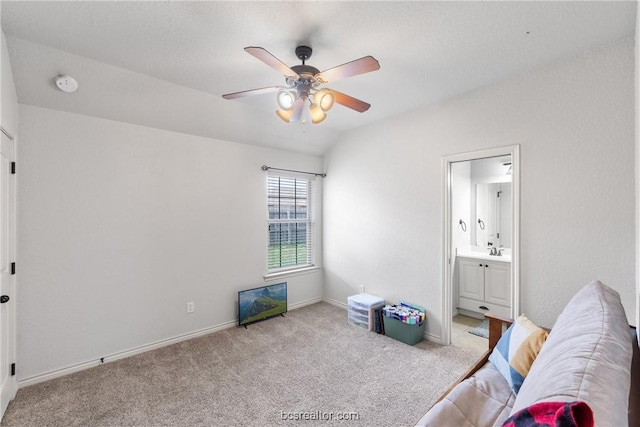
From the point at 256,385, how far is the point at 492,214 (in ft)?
12.7

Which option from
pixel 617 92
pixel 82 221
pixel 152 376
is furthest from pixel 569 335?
pixel 82 221

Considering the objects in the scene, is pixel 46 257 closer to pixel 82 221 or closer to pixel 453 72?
pixel 82 221

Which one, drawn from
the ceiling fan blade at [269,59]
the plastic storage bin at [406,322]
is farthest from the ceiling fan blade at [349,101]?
the plastic storage bin at [406,322]

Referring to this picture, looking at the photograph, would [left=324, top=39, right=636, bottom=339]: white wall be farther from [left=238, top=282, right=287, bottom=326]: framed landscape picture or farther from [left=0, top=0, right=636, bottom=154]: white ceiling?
[left=238, top=282, right=287, bottom=326]: framed landscape picture

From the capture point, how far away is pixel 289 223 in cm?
432

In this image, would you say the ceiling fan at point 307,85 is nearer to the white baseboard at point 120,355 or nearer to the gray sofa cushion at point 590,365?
the gray sofa cushion at point 590,365

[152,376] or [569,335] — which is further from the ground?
[569,335]

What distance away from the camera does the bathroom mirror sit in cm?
403

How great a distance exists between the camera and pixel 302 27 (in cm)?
189

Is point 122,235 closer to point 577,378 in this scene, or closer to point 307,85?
point 307,85

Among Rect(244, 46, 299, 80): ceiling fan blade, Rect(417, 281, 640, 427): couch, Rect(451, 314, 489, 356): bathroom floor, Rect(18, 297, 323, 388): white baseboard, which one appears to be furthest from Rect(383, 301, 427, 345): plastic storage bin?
Rect(244, 46, 299, 80): ceiling fan blade

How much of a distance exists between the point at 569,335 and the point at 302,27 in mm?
2195

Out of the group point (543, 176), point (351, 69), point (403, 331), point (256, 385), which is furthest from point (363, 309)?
point (351, 69)

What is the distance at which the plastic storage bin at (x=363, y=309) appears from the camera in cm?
346
